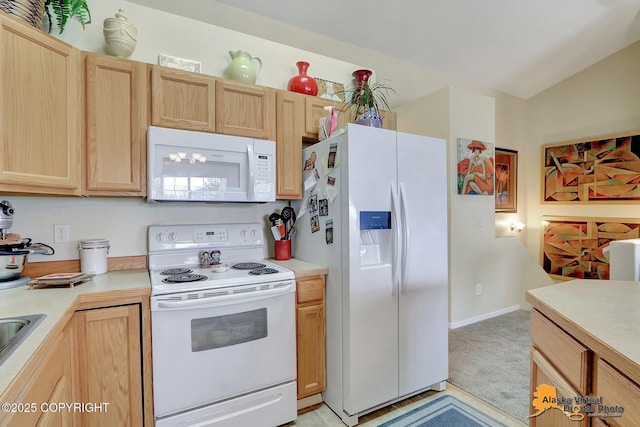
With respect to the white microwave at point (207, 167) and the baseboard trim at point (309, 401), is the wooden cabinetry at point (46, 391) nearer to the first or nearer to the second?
the white microwave at point (207, 167)

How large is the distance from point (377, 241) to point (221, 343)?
1.10 meters

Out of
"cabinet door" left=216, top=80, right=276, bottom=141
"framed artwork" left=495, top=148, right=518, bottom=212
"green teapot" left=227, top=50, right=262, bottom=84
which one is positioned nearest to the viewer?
"cabinet door" left=216, top=80, right=276, bottom=141

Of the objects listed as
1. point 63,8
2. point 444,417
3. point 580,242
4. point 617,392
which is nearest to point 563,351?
point 617,392

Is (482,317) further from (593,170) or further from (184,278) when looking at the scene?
(184,278)

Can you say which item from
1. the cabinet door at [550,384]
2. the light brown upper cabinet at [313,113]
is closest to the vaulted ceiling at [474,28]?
the light brown upper cabinet at [313,113]

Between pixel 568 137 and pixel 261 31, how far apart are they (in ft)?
14.9

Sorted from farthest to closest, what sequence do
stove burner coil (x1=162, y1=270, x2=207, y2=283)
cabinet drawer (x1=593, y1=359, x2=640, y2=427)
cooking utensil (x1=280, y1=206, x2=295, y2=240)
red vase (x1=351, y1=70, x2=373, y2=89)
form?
1. red vase (x1=351, y1=70, x2=373, y2=89)
2. cooking utensil (x1=280, y1=206, x2=295, y2=240)
3. stove burner coil (x1=162, y1=270, x2=207, y2=283)
4. cabinet drawer (x1=593, y1=359, x2=640, y2=427)

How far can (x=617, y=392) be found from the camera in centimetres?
74

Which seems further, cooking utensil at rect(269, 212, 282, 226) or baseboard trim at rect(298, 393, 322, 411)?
cooking utensil at rect(269, 212, 282, 226)

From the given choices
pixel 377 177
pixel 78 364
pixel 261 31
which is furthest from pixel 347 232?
pixel 261 31

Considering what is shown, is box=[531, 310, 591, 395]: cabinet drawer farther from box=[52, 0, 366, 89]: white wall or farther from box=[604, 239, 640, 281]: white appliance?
box=[52, 0, 366, 89]: white wall

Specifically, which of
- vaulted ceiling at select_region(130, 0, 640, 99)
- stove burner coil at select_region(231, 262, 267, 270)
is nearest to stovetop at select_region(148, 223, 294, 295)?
stove burner coil at select_region(231, 262, 267, 270)

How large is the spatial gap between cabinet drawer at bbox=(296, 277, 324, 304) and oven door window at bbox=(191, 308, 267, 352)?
26cm

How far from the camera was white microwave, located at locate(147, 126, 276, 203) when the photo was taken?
186 centimetres
